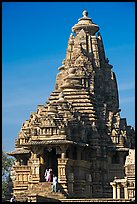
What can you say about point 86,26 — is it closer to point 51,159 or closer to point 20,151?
point 20,151

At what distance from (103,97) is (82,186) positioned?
9.61 meters

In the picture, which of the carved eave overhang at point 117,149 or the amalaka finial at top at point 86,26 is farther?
the amalaka finial at top at point 86,26

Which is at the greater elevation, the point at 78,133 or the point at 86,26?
the point at 86,26

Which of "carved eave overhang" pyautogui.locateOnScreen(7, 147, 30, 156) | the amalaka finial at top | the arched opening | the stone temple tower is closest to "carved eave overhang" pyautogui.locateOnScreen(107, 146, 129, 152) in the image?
the stone temple tower

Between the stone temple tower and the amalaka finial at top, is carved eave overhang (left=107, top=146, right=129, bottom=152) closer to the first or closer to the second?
the stone temple tower

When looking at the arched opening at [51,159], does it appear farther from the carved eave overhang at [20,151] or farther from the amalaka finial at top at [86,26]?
the amalaka finial at top at [86,26]

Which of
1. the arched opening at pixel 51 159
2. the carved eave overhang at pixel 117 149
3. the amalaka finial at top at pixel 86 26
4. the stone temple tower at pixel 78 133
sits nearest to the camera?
the stone temple tower at pixel 78 133

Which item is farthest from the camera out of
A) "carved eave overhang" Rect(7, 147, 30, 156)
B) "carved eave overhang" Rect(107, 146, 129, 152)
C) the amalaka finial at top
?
the amalaka finial at top

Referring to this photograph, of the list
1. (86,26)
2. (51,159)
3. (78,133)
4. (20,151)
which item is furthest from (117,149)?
(86,26)

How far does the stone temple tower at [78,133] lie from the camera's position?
1518 inches

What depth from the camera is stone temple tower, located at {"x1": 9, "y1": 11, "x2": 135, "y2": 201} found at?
A: 38562 millimetres

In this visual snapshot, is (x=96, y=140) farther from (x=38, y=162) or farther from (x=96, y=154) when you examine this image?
(x=38, y=162)

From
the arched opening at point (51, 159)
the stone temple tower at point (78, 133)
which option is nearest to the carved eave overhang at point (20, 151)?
the stone temple tower at point (78, 133)

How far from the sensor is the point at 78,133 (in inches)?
1585
